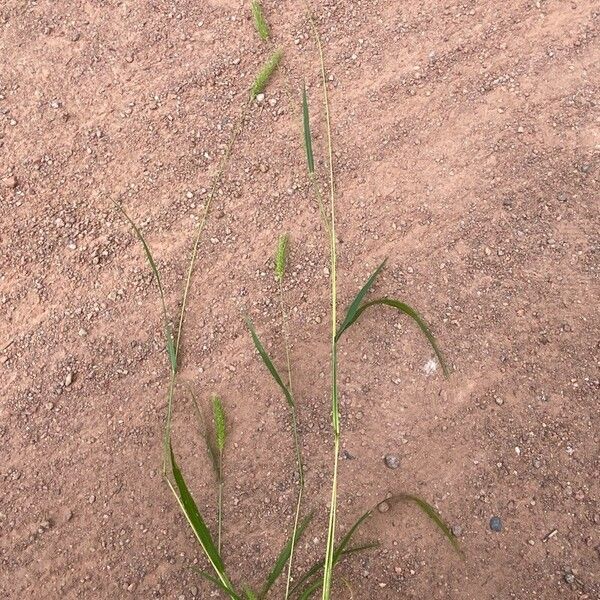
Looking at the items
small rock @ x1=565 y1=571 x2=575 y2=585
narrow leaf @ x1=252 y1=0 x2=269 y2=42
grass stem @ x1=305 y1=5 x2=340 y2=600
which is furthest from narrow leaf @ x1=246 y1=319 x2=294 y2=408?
narrow leaf @ x1=252 y1=0 x2=269 y2=42

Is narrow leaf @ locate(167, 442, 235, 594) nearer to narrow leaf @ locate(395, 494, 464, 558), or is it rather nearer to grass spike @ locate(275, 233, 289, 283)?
narrow leaf @ locate(395, 494, 464, 558)

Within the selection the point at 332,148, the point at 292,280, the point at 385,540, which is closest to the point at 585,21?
the point at 332,148

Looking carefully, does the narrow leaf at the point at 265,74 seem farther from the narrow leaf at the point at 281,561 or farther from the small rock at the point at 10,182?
the narrow leaf at the point at 281,561

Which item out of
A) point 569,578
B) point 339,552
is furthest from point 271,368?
point 569,578

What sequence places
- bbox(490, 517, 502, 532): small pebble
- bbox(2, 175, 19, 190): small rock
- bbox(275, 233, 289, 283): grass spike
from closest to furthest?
bbox(490, 517, 502, 532): small pebble < bbox(275, 233, 289, 283): grass spike < bbox(2, 175, 19, 190): small rock

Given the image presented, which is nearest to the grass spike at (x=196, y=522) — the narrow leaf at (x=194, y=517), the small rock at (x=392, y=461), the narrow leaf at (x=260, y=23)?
the narrow leaf at (x=194, y=517)

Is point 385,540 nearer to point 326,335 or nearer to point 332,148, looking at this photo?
point 326,335
